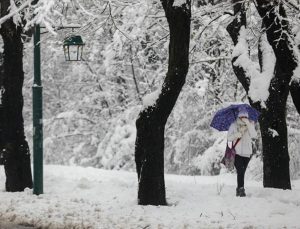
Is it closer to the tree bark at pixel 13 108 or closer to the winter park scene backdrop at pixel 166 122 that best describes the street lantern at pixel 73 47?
the winter park scene backdrop at pixel 166 122

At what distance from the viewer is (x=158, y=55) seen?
22.0 metres

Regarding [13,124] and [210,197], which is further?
[13,124]

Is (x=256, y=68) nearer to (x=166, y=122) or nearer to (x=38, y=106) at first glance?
(x=166, y=122)

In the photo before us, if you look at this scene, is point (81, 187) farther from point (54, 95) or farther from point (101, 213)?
point (54, 95)

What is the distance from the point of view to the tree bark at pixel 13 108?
12367mm

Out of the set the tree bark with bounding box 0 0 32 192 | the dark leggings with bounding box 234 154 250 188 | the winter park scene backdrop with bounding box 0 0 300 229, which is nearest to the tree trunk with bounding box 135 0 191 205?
the winter park scene backdrop with bounding box 0 0 300 229

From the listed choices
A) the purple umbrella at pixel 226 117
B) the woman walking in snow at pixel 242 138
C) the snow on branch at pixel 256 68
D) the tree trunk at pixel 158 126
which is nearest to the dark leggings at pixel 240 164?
the woman walking in snow at pixel 242 138

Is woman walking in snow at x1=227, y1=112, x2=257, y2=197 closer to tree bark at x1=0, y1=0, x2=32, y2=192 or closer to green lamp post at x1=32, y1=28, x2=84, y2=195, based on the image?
green lamp post at x1=32, y1=28, x2=84, y2=195

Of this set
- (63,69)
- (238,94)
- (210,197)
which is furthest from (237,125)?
(63,69)

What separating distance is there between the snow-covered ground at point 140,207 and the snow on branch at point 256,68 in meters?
2.06

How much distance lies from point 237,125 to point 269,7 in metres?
3.17

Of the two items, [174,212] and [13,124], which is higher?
[13,124]

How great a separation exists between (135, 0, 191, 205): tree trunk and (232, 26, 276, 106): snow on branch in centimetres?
261

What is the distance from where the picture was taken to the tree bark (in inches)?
487
